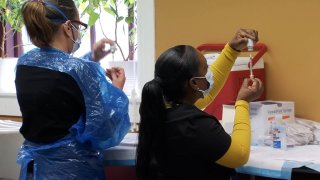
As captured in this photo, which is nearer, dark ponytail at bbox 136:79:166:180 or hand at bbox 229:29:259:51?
dark ponytail at bbox 136:79:166:180

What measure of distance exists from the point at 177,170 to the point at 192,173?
0.05 metres

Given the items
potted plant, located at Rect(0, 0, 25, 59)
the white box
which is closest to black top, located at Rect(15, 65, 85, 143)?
the white box

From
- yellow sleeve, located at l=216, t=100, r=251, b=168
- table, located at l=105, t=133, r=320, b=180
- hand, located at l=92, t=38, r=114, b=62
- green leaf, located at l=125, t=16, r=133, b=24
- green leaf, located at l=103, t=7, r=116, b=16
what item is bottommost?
table, located at l=105, t=133, r=320, b=180

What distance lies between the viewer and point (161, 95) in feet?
4.39

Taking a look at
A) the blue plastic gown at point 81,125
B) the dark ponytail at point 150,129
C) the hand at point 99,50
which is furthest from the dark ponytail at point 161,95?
the hand at point 99,50

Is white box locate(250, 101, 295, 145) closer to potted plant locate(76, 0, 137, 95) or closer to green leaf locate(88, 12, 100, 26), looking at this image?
potted plant locate(76, 0, 137, 95)

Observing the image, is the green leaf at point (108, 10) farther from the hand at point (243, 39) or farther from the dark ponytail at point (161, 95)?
the dark ponytail at point (161, 95)

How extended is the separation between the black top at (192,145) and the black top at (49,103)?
0.35 metres

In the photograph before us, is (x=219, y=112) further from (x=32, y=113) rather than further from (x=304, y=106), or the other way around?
(x=32, y=113)

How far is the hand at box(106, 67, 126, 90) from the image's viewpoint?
162cm

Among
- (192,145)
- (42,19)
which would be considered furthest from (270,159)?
(42,19)

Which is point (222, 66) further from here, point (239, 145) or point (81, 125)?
point (81, 125)

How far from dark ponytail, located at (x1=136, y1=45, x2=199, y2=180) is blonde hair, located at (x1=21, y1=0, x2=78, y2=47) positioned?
0.40m

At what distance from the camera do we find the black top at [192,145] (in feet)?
4.21
